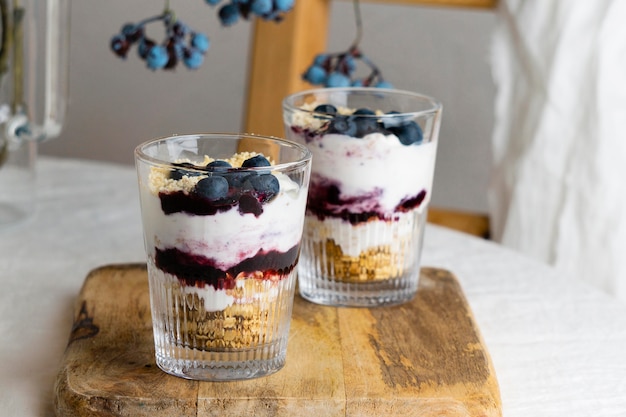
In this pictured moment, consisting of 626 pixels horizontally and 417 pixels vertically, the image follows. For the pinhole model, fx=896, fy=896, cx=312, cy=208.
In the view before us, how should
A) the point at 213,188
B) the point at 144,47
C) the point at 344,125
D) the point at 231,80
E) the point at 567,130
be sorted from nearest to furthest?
1. the point at 213,188
2. the point at 344,125
3. the point at 144,47
4. the point at 567,130
5. the point at 231,80

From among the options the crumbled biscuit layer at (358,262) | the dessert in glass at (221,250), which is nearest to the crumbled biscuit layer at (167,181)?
the dessert in glass at (221,250)

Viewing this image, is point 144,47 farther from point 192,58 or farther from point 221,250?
point 221,250

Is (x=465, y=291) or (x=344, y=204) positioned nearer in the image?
(x=344, y=204)

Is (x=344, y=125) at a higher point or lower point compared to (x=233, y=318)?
higher

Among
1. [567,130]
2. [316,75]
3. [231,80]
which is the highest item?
[316,75]

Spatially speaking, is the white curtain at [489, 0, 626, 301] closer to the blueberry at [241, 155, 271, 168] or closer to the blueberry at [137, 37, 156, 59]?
the blueberry at [137, 37, 156, 59]

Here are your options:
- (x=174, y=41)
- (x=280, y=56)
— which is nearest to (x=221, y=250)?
(x=174, y=41)
